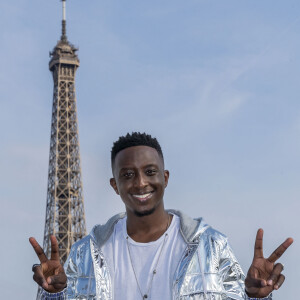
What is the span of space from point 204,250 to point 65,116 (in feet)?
171

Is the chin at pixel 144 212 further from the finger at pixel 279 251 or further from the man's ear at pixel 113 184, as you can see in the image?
the finger at pixel 279 251

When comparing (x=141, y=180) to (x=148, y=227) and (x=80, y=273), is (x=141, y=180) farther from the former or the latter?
(x=80, y=273)

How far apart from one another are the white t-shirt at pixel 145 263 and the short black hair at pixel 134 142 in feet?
1.64

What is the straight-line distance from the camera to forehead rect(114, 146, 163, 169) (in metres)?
4.95

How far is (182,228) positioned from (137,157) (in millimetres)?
521

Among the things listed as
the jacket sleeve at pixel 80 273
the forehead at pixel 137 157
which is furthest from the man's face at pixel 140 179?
the jacket sleeve at pixel 80 273

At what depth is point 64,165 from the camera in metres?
55.8

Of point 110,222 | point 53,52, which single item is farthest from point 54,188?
point 110,222

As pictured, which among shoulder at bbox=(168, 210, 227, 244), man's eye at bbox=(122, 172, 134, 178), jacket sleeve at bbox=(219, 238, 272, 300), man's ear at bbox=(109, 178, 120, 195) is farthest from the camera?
man's ear at bbox=(109, 178, 120, 195)

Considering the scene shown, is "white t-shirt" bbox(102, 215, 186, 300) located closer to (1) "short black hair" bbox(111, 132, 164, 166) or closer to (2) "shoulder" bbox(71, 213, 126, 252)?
(2) "shoulder" bbox(71, 213, 126, 252)

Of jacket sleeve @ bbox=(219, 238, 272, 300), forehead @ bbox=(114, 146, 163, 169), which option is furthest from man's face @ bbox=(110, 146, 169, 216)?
jacket sleeve @ bbox=(219, 238, 272, 300)

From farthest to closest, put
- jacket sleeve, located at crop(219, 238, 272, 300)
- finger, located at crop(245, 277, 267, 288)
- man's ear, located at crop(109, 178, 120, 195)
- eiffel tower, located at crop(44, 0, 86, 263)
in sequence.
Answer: eiffel tower, located at crop(44, 0, 86, 263) < man's ear, located at crop(109, 178, 120, 195) < jacket sleeve, located at crop(219, 238, 272, 300) < finger, located at crop(245, 277, 267, 288)

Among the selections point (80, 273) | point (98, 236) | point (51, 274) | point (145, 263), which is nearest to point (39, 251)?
point (51, 274)

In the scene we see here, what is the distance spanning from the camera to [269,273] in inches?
179
